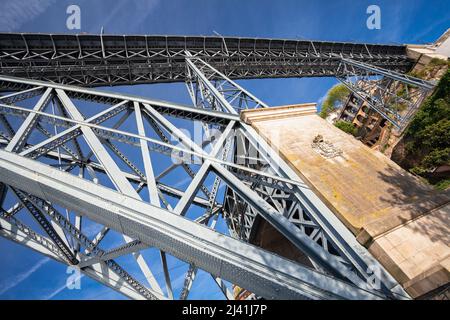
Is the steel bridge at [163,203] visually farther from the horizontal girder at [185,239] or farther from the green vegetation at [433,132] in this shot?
the green vegetation at [433,132]

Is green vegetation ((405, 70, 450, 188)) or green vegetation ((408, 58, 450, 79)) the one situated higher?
green vegetation ((408, 58, 450, 79))

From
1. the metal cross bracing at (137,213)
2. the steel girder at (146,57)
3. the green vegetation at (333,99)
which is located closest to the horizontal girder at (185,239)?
the metal cross bracing at (137,213)

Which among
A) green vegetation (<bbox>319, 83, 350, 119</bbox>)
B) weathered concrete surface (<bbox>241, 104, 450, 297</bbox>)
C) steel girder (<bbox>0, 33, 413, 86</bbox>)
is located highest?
green vegetation (<bbox>319, 83, 350, 119</bbox>)

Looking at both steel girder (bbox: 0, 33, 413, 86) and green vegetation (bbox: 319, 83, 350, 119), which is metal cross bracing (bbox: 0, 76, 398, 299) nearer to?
steel girder (bbox: 0, 33, 413, 86)

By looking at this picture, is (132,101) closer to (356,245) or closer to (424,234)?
(356,245)

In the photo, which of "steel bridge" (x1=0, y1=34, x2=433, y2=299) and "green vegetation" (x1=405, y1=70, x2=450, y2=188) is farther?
"green vegetation" (x1=405, y1=70, x2=450, y2=188)

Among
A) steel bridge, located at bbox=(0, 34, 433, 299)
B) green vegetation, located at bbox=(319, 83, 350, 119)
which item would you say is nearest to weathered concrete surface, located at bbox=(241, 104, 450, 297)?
steel bridge, located at bbox=(0, 34, 433, 299)
